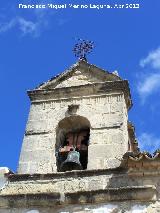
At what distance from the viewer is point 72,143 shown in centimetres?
903

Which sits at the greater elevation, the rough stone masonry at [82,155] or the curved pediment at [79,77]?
the curved pediment at [79,77]

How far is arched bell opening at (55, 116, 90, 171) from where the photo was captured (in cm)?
848

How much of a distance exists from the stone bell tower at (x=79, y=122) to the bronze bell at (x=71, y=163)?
0.34ft

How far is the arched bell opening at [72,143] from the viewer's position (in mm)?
8477

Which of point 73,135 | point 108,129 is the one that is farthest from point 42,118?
point 108,129

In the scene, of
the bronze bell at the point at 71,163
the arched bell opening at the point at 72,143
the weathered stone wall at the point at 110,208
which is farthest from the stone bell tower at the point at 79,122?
the weathered stone wall at the point at 110,208

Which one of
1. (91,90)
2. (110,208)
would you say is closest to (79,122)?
(91,90)

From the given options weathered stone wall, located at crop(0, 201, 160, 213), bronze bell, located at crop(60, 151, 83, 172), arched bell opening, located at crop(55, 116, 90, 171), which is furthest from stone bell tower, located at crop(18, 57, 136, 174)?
weathered stone wall, located at crop(0, 201, 160, 213)

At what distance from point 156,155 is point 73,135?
198 cm

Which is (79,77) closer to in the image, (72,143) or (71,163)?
(72,143)

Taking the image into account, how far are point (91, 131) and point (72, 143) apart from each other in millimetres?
444

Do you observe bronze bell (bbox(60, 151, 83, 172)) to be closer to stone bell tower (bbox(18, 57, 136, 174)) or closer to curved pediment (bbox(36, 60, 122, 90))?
Result: stone bell tower (bbox(18, 57, 136, 174))

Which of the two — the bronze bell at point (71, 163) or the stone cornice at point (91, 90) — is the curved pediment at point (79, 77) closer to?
the stone cornice at point (91, 90)

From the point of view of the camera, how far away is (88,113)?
9094 mm
